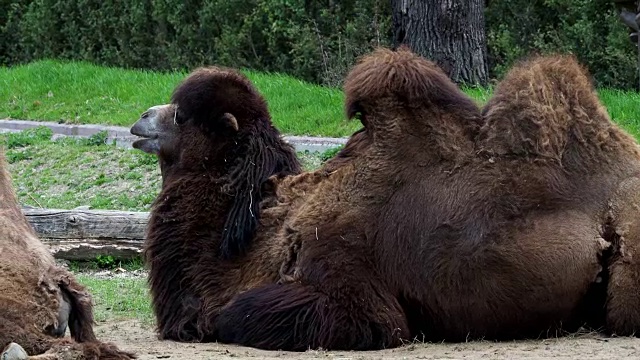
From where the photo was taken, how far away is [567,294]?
6.18 meters

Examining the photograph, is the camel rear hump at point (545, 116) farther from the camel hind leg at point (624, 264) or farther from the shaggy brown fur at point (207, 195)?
the shaggy brown fur at point (207, 195)

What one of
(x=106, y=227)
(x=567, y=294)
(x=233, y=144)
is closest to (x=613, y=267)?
(x=567, y=294)

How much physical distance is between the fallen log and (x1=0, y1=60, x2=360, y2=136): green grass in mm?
4529

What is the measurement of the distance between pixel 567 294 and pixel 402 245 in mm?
863

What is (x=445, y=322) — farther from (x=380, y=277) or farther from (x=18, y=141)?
(x=18, y=141)

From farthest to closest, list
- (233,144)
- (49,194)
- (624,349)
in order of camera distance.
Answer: (49,194) < (233,144) < (624,349)

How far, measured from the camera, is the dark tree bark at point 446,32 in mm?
13273

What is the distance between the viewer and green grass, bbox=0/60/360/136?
47.6ft

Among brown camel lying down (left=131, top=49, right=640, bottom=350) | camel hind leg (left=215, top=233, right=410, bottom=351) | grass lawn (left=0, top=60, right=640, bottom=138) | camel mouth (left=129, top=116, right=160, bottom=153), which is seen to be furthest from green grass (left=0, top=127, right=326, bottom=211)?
camel hind leg (left=215, top=233, right=410, bottom=351)

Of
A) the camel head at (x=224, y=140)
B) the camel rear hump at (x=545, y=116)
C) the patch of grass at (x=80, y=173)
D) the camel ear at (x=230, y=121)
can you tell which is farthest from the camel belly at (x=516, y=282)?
the patch of grass at (x=80, y=173)

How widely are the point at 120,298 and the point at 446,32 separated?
20.2 ft

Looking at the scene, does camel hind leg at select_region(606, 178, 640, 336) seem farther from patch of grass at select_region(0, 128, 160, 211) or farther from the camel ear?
patch of grass at select_region(0, 128, 160, 211)

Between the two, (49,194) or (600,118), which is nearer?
(600,118)

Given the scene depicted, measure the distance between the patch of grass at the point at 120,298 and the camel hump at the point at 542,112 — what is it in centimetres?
261
